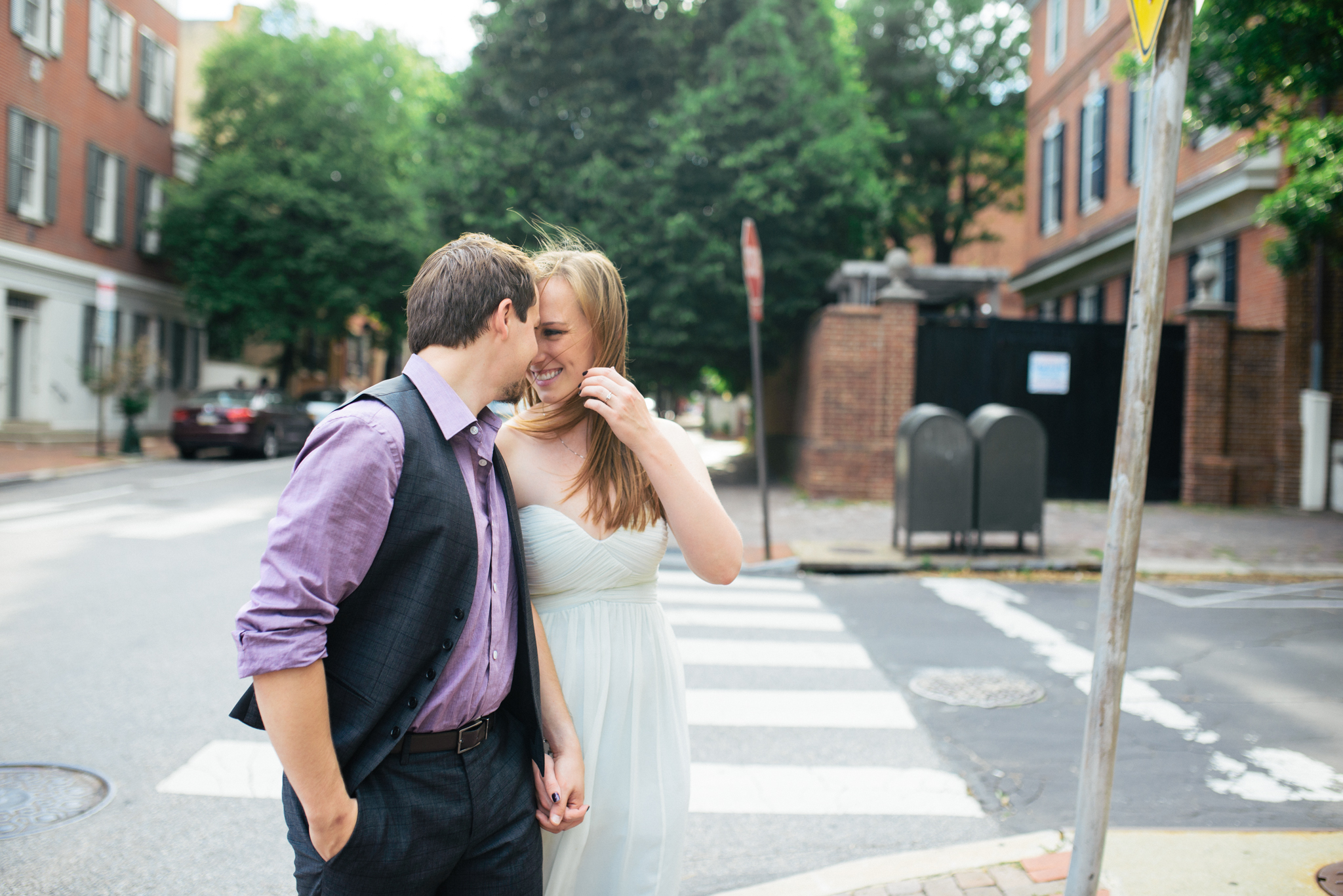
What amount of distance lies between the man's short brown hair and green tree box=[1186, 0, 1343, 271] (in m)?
11.4

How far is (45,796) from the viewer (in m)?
3.93

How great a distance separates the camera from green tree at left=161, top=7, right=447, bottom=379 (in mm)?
26984

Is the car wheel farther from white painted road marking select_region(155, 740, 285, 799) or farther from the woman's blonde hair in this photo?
the woman's blonde hair

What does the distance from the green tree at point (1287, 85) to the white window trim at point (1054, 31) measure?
1343 cm

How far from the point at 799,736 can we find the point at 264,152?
2856 centimetres

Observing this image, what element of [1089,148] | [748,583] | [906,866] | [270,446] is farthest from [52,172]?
[906,866]

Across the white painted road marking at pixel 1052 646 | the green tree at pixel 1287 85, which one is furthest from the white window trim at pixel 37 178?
the green tree at pixel 1287 85

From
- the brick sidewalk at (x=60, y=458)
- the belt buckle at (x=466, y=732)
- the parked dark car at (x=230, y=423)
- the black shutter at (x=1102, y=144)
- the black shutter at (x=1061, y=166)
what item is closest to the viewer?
the belt buckle at (x=466, y=732)

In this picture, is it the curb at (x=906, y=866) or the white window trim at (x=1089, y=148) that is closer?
the curb at (x=906, y=866)

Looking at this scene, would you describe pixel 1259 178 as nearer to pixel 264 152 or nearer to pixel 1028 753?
pixel 1028 753

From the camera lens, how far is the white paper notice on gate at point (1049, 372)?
15.2 m

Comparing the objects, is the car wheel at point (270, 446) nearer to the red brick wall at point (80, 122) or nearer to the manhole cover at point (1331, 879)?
the red brick wall at point (80, 122)

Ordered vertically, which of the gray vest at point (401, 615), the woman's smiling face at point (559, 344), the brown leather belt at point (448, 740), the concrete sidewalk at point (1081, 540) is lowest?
the concrete sidewalk at point (1081, 540)

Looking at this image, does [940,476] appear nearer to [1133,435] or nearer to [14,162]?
[1133,435]
